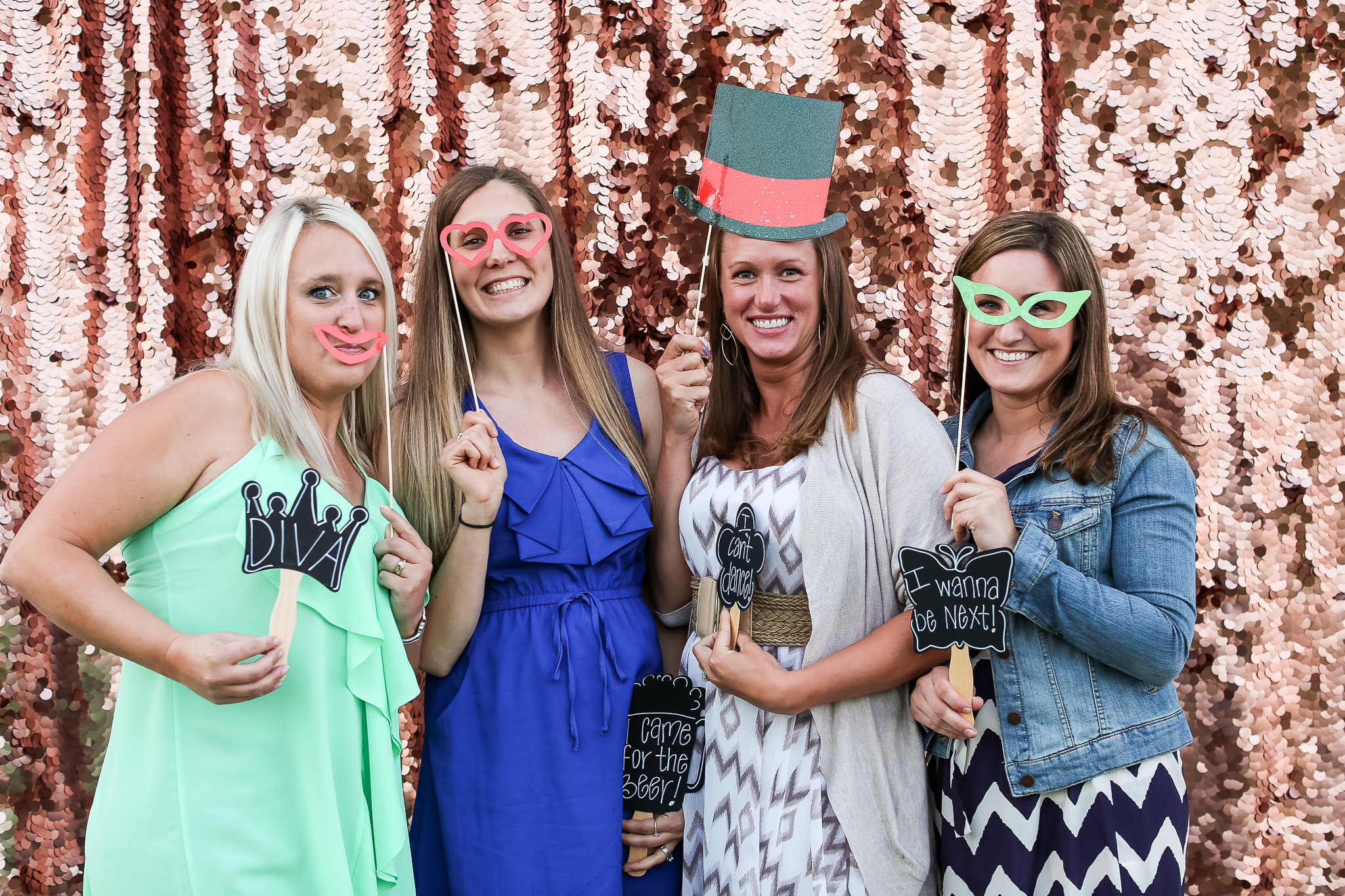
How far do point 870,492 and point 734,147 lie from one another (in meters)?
0.60

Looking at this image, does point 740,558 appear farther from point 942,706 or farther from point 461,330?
point 461,330

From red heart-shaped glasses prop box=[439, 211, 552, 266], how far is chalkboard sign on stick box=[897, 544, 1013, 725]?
2.58 ft

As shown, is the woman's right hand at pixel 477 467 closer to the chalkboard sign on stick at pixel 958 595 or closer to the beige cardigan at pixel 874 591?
the beige cardigan at pixel 874 591

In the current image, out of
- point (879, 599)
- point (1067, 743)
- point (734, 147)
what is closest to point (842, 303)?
point (734, 147)

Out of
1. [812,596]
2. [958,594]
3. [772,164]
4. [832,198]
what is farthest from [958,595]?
[832,198]

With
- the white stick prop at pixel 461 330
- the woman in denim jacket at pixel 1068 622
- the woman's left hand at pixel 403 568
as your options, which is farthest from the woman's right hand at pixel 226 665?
the woman in denim jacket at pixel 1068 622

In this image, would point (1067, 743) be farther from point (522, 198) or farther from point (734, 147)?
point (522, 198)

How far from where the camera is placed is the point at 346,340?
1.27 meters

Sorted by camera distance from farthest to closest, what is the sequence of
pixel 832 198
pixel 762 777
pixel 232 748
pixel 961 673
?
pixel 832 198
pixel 762 777
pixel 961 673
pixel 232 748

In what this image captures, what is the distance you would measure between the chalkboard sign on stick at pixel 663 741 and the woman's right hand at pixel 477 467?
377mm

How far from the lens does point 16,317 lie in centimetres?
201

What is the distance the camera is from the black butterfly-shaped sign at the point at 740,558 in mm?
1340

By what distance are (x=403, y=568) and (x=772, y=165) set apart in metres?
0.85

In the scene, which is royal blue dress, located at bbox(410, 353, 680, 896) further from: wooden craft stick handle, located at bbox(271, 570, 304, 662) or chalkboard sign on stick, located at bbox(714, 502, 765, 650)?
wooden craft stick handle, located at bbox(271, 570, 304, 662)
